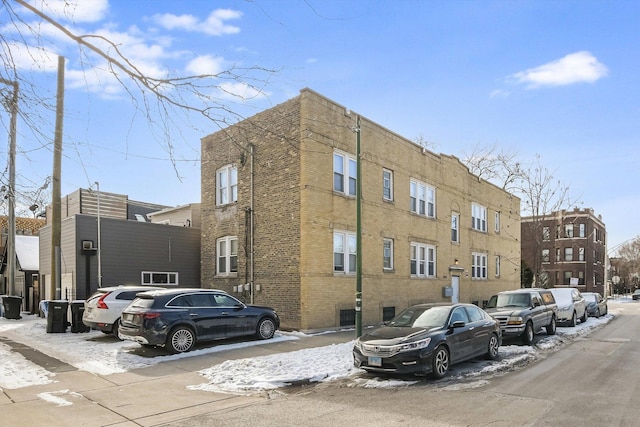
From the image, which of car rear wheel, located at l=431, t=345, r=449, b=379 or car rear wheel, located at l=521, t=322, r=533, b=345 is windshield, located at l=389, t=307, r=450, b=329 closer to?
car rear wheel, located at l=431, t=345, r=449, b=379

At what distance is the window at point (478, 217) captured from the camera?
29906 millimetres

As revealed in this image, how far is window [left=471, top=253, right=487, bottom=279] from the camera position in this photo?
97.1ft

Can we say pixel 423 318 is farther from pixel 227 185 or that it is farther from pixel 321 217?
pixel 227 185

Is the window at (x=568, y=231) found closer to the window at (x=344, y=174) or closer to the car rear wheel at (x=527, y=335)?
the window at (x=344, y=174)

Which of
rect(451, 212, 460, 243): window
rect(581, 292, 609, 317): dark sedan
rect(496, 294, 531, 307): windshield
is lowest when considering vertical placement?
rect(581, 292, 609, 317): dark sedan

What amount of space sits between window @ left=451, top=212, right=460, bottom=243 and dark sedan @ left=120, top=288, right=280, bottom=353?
52.2ft

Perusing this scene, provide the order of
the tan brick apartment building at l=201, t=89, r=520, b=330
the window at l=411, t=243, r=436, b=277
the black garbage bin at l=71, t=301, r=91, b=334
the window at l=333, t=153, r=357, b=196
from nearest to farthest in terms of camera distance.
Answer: the black garbage bin at l=71, t=301, r=91, b=334 < the tan brick apartment building at l=201, t=89, r=520, b=330 < the window at l=333, t=153, r=357, b=196 < the window at l=411, t=243, r=436, b=277

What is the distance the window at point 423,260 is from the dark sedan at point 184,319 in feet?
36.0

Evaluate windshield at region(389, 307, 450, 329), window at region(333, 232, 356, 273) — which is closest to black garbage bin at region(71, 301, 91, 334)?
window at region(333, 232, 356, 273)

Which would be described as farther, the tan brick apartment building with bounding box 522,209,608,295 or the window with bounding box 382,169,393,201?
the tan brick apartment building with bounding box 522,209,608,295

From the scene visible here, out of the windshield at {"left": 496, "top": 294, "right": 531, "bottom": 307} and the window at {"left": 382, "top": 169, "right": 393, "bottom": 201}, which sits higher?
the window at {"left": 382, "top": 169, "right": 393, "bottom": 201}

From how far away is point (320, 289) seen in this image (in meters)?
17.2

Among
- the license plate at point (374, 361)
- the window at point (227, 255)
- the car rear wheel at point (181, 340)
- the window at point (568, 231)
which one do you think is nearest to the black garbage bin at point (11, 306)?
the window at point (227, 255)

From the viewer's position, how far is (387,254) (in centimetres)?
2133
